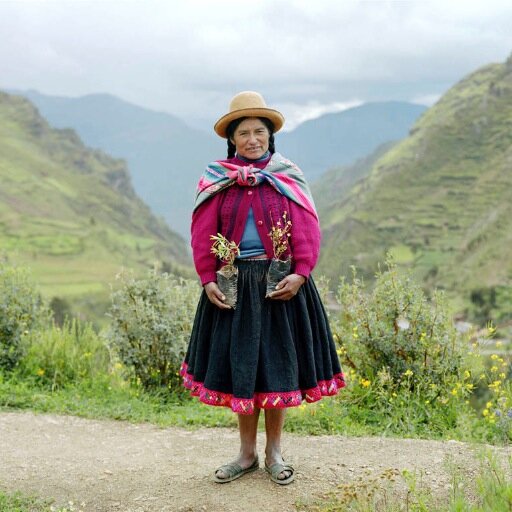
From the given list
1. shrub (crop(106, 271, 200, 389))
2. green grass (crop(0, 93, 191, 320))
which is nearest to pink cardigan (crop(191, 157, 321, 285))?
shrub (crop(106, 271, 200, 389))

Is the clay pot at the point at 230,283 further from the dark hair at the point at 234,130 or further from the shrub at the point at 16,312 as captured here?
the shrub at the point at 16,312

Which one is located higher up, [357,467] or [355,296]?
[355,296]

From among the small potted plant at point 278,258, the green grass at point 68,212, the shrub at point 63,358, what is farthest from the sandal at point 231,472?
the green grass at point 68,212

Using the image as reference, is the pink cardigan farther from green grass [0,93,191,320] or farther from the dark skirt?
green grass [0,93,191,320]

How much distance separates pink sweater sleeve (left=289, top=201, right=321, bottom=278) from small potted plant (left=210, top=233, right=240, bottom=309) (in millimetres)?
346

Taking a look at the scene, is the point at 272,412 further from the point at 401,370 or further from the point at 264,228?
the point at 401,370

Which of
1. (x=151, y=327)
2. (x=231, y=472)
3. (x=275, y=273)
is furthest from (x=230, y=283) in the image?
(x=151, y=327)

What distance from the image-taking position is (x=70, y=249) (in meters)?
95.6

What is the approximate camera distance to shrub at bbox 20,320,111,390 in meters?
Result: 6.88

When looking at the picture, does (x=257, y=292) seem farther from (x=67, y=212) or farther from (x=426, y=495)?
(x=67, y=212)

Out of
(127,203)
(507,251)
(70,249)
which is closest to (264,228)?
(507,251)

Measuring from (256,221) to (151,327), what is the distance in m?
2.81

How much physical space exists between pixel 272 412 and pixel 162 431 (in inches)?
70.3

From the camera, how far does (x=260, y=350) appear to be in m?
3.92
